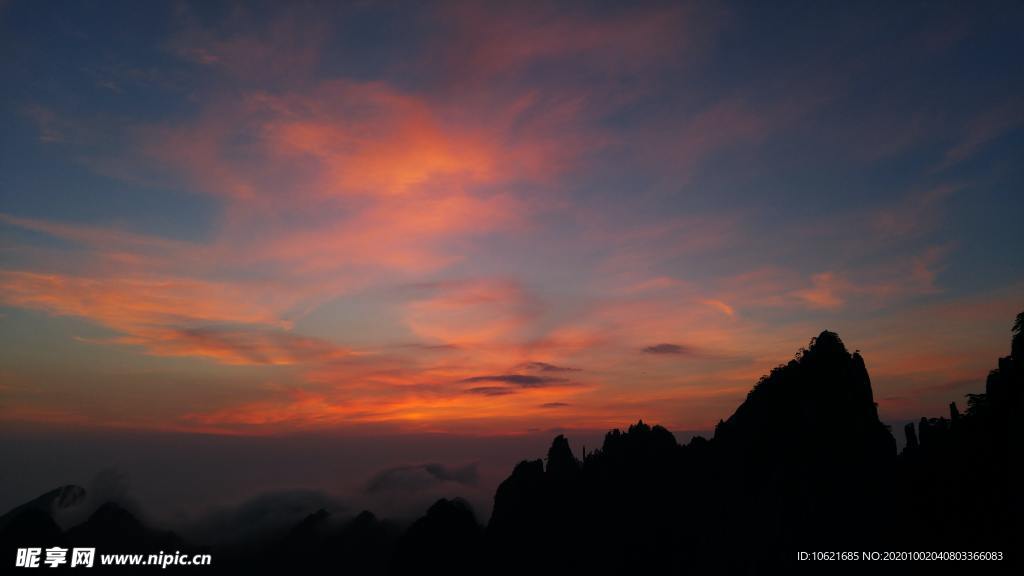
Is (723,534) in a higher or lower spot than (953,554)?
lower

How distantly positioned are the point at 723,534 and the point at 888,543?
4902cm

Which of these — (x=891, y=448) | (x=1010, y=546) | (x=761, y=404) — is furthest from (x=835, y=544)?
(x=1010, y=546)

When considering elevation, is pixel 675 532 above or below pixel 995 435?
below

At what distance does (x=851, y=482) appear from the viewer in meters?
128

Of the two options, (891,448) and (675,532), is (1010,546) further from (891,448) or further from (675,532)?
(675,532)

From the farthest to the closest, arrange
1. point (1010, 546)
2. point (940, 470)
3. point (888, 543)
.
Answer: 1. point (888, 543)
2. point (940, 470)
3. point (1010, 546)

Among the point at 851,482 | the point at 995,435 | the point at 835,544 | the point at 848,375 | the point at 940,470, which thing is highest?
the point at 848,375

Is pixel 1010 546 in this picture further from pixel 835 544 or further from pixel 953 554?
pixel 835 544

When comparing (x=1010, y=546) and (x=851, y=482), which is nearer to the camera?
(x=1010, y=546)

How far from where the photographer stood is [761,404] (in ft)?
489

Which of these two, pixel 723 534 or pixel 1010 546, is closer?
pixel 1010 546

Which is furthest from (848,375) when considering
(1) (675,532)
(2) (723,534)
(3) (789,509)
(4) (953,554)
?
(1) (675,532)

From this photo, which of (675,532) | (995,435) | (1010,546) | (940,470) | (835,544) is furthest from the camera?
(675,532)

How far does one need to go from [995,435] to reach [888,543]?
5989 centimetres
